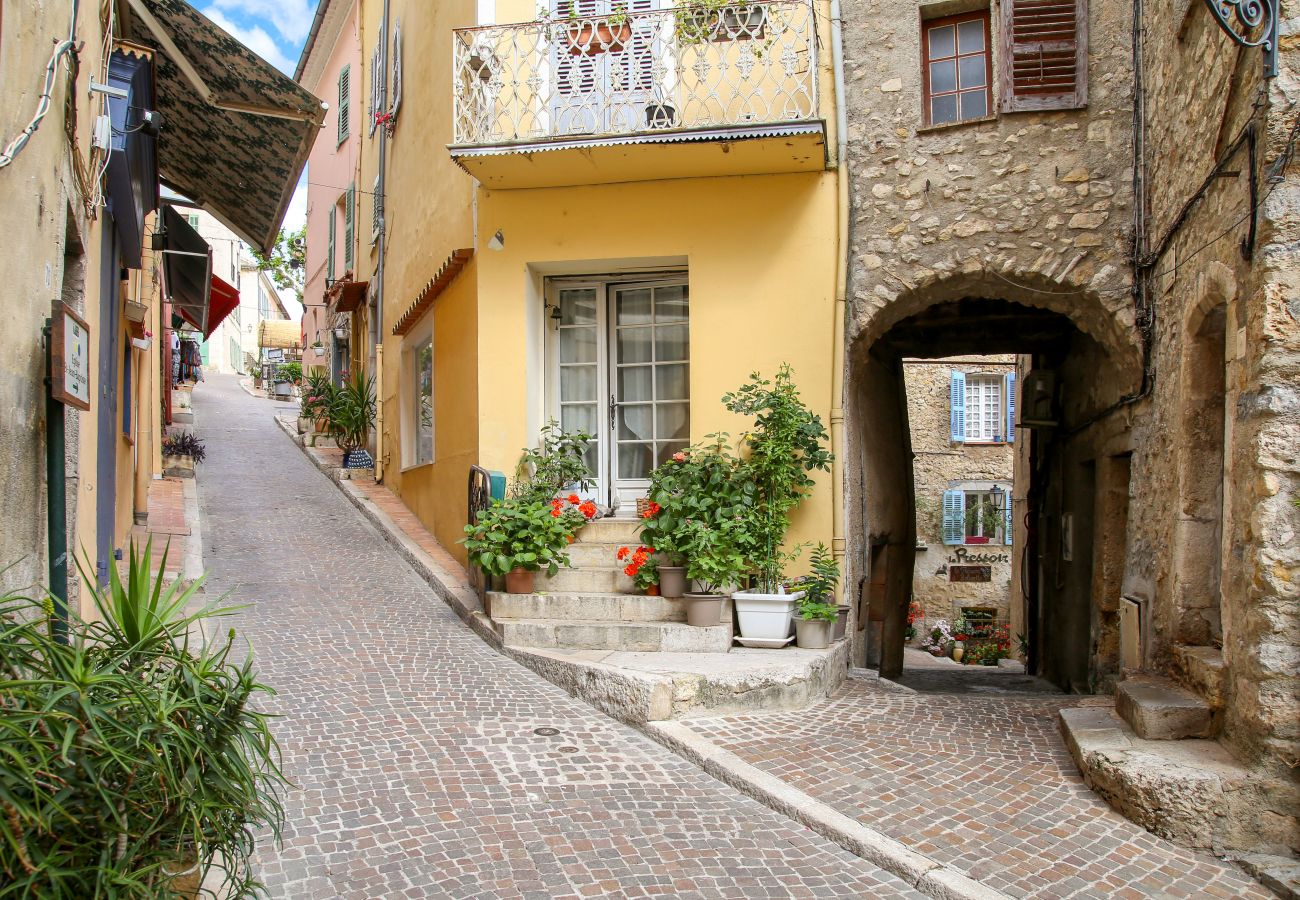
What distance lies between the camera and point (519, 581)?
725cm

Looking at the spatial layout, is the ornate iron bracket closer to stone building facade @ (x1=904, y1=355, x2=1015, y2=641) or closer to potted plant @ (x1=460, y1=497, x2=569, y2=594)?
potted plant @ (x1=460, y1=497, x2=569, y2=594)

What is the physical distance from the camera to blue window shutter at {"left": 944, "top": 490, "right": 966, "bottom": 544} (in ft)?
70.8

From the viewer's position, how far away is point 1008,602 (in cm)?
2161

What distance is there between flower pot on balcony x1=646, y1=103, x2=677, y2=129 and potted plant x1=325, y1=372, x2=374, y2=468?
7.51 meters

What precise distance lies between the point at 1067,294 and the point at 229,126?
6.76 meters

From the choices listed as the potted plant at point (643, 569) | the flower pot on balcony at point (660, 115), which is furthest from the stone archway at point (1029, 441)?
the flower pot on balcony at point (660, 115)

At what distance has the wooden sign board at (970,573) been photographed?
21.6m

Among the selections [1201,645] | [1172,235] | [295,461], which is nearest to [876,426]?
[1172,235]

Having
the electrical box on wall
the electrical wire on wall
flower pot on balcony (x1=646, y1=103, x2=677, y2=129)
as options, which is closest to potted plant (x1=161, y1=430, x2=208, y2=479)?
flower pot on balcony (x1=646, y1=103, x2=677, y2=129)

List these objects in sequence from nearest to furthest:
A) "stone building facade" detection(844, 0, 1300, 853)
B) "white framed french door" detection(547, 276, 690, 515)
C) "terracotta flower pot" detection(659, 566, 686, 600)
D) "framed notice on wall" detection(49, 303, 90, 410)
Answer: "framed notice on wall" detection(49, 303, 90, 410) → "stone building facade" detection(844, 0, 1300, 853) → "terracotta flower pot" detection(659, 566, 686, 600) → "white framed french door" detection(547, 276, 690, 515)

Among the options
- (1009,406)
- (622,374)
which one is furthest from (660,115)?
(1009,406)

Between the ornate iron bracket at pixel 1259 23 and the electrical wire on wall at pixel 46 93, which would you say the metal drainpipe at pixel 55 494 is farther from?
the ornate iron bracket at pixel 1259 23

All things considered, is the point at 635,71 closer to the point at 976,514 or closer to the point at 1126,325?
the point at 1126,325

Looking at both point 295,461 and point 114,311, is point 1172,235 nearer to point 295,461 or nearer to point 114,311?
point 114,311
